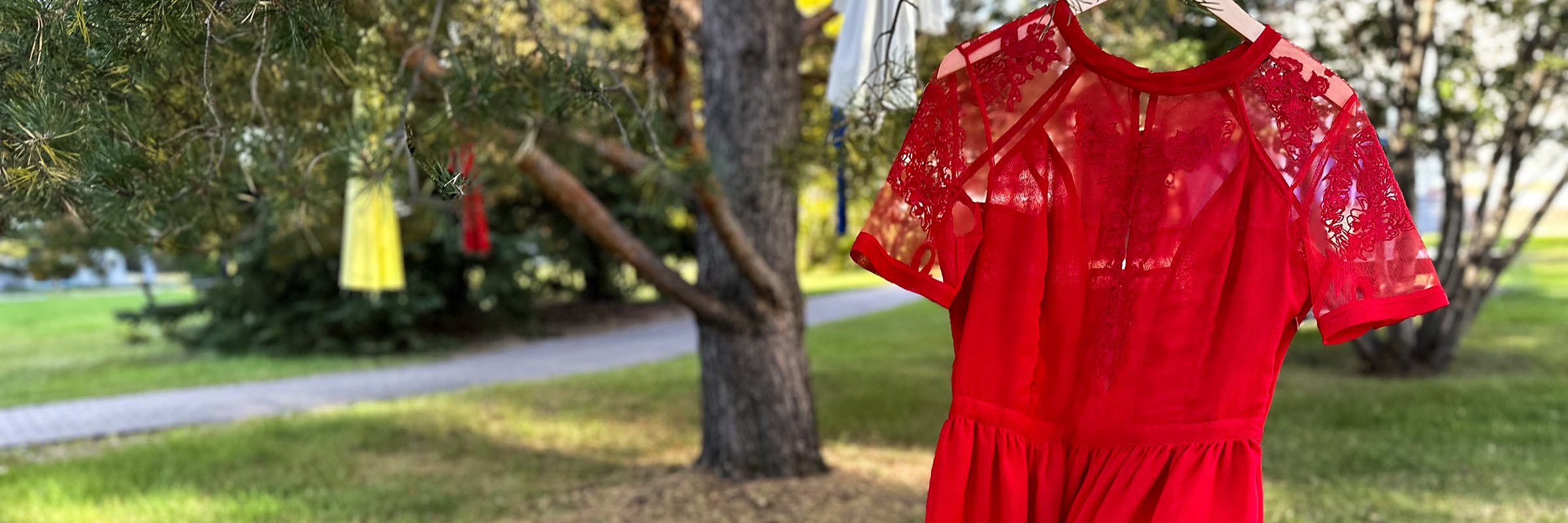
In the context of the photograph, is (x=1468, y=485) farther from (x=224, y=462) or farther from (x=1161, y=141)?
(x=224, y=462)

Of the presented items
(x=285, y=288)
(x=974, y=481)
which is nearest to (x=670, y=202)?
(x=974, y=481)

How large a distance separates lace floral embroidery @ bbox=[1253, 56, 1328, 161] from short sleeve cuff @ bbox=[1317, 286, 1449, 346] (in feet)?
0.76

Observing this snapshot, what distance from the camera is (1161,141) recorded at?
1604 millimetres

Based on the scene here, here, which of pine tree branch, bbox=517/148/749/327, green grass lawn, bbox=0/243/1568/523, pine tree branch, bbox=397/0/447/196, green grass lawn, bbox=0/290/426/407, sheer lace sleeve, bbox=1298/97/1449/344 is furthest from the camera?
green grass lawn, bbox=0/290/426/407

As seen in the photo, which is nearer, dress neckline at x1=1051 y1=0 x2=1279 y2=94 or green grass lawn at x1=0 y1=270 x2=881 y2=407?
dress neckline at x1=1051 y1=0 x2=1279 y2=94

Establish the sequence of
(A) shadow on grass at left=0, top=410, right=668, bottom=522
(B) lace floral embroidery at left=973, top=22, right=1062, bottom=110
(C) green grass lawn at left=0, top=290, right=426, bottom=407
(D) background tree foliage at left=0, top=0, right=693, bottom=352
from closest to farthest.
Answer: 1. (D) background tree foliage at left=0, top=0, right=693, bottom=352
2. (B) lace floral embroidery at left=973, top=22, right=1062, bottom=110
3. (A) shadow on grass at left=0, top=410, right=668, bottom=522
4. (C) green grass lawn at left=0, top=290, right=426, bottom=407

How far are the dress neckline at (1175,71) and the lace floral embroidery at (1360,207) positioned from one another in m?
0.19

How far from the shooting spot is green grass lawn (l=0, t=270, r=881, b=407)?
816 cm

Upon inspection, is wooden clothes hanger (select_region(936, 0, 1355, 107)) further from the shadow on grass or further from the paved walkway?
the paved walkway

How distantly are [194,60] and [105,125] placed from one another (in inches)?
7.4

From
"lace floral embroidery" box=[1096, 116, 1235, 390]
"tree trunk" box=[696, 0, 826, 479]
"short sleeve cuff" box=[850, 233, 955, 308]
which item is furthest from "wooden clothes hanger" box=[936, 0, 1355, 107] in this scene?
"tree trunk" box=[696, 0, 826, 479]

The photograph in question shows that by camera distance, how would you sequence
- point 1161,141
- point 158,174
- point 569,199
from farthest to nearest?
point 569,199 → point 158,174 → point 1161,141

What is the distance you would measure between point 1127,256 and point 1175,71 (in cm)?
28

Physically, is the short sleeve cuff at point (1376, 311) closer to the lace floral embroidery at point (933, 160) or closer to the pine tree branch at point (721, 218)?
the lace floral embroidery at point (933, 160)
